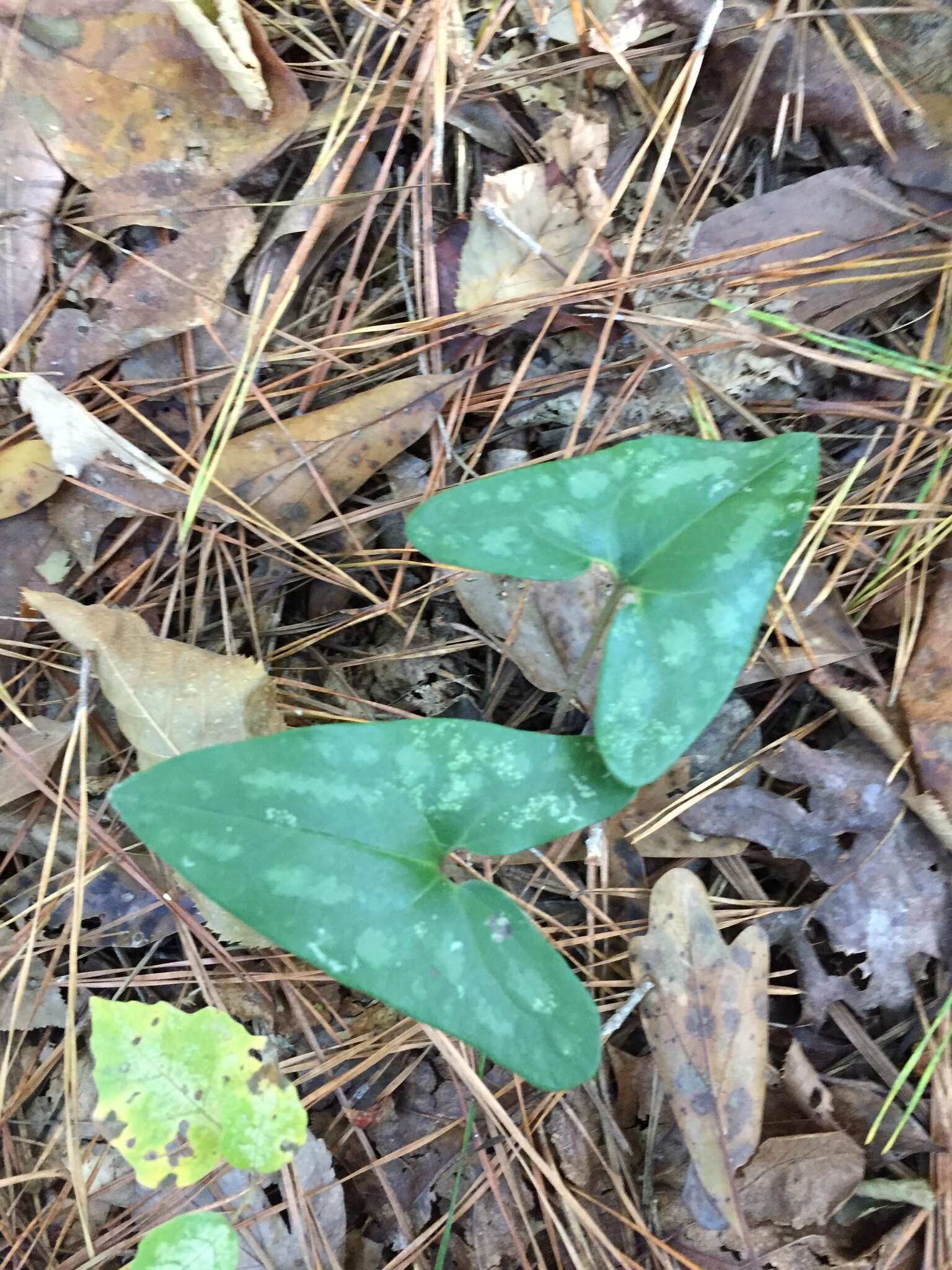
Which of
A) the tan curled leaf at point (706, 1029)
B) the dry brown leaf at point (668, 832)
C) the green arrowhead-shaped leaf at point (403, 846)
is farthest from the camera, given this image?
the dry brown leaf at point (668, 832)

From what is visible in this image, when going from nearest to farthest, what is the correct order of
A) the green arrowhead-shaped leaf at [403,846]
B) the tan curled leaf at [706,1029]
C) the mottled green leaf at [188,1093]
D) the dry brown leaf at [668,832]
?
1. the green arrowhead-shaped leaf at [403,846]
2. the mottled green leaf at [188,1093]
3. the tan curled leaf at [706,1029]
4. the dry brown leaf at [668,832]

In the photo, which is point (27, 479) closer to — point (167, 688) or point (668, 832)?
point (167, 688)

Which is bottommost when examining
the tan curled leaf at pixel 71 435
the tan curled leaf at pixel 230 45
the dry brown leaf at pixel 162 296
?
A: the tan curled leaf at pixel 71 435

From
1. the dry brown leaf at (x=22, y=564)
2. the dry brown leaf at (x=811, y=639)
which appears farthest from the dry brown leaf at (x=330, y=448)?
the dry brown leaf at (x=811, y=639)

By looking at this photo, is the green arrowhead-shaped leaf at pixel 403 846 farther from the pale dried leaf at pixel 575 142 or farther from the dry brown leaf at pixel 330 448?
the pale dried leaf at pixel 575 142

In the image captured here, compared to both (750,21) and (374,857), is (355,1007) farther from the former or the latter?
(750,21)

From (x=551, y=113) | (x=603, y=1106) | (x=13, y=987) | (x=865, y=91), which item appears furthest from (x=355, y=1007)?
(x=865, y=91)
